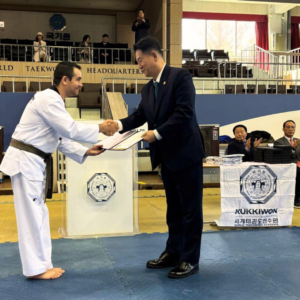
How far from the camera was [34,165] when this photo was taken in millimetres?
2967

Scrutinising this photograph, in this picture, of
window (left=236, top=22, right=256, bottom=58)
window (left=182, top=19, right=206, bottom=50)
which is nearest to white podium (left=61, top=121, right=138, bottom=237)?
window (left=182, top=19, right=206, bottom=50)

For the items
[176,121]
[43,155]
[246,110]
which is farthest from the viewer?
[246,110]

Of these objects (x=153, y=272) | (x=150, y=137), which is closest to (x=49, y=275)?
(x=153, y=272)

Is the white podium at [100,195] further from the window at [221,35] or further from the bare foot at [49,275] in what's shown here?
the window at [221,35]

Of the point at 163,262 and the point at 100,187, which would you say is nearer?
the point at 163,262

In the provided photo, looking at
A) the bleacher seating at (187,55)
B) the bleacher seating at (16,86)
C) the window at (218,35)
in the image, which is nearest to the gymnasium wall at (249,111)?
the bleacher seating at (16,86)

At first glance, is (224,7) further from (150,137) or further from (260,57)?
(150,137)

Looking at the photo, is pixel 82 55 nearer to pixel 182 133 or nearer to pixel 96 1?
pixel 96 1

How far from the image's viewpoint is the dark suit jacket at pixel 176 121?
2.95 m

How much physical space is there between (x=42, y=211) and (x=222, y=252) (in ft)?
5.54

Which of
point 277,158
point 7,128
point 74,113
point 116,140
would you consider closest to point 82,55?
point 74,113

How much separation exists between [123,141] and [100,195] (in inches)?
55.6

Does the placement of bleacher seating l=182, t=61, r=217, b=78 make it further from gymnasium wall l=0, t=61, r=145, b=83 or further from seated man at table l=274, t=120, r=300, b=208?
seated man at table l=274, t=120, r=300, b=208

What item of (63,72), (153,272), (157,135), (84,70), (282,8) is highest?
(282,8)
